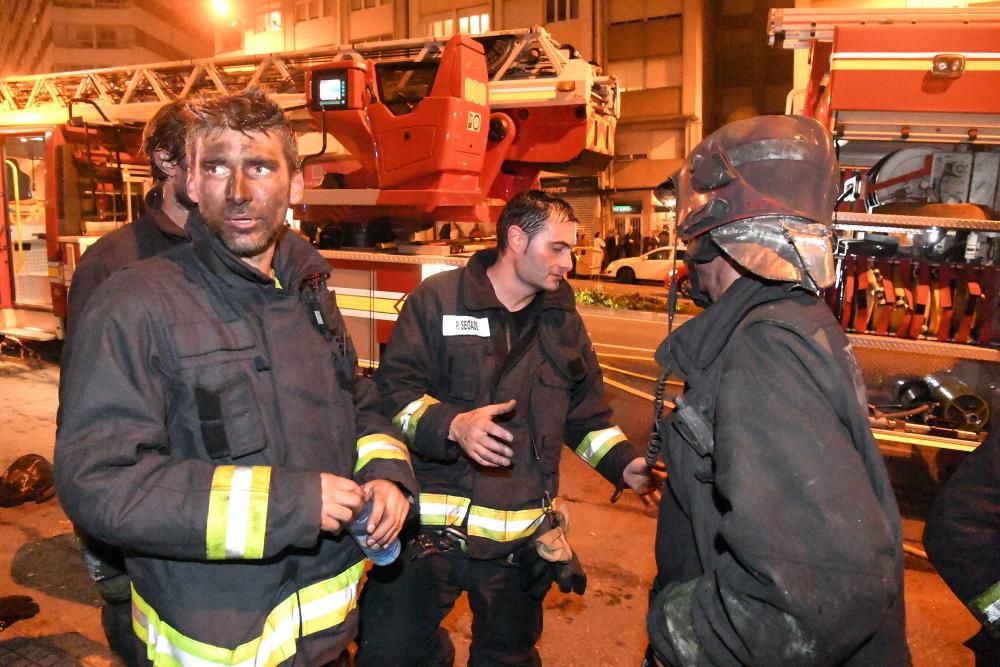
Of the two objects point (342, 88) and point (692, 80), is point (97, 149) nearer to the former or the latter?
point (342, 88)

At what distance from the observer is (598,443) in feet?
8.56

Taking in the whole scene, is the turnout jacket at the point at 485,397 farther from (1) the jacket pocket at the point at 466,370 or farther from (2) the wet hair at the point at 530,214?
(2) the wet hair at the point at 530,214

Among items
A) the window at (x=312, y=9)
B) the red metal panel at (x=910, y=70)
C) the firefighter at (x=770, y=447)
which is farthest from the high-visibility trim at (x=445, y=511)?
the window at (x=312, y=9)

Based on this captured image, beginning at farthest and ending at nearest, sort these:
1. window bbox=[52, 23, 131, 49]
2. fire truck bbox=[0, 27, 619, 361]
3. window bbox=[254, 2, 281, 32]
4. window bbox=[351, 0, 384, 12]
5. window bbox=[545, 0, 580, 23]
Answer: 1. window bbox=[52, 23, 131, 49]
2. window bbox=[254, 2, 281, 32]
3. window bbox=[351, 0, 384, 12]
4. window bbox=[545, 0, 580, 23]
5. fire truck bbox=[0, 27, 619, 361]

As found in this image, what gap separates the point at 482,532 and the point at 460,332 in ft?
2.35

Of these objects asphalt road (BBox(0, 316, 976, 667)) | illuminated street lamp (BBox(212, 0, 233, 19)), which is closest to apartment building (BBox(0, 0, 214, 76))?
illuminated street lamp (BBox(212, 0, 233, 19))

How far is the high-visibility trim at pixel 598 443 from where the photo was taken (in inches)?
102

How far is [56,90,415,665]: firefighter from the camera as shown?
1.35 meters

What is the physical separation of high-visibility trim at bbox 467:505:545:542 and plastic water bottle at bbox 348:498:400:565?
606mm

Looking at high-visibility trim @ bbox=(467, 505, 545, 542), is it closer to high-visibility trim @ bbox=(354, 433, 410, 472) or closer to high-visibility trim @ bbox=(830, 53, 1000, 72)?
high-visibility trim @ bbox=(354, 433, 410, 472)

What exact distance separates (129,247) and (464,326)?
1311mm

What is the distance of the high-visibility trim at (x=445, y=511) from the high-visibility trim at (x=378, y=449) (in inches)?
21.5

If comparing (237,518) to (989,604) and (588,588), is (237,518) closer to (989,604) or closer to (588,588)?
(989,604)

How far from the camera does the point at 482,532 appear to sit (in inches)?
91.9
